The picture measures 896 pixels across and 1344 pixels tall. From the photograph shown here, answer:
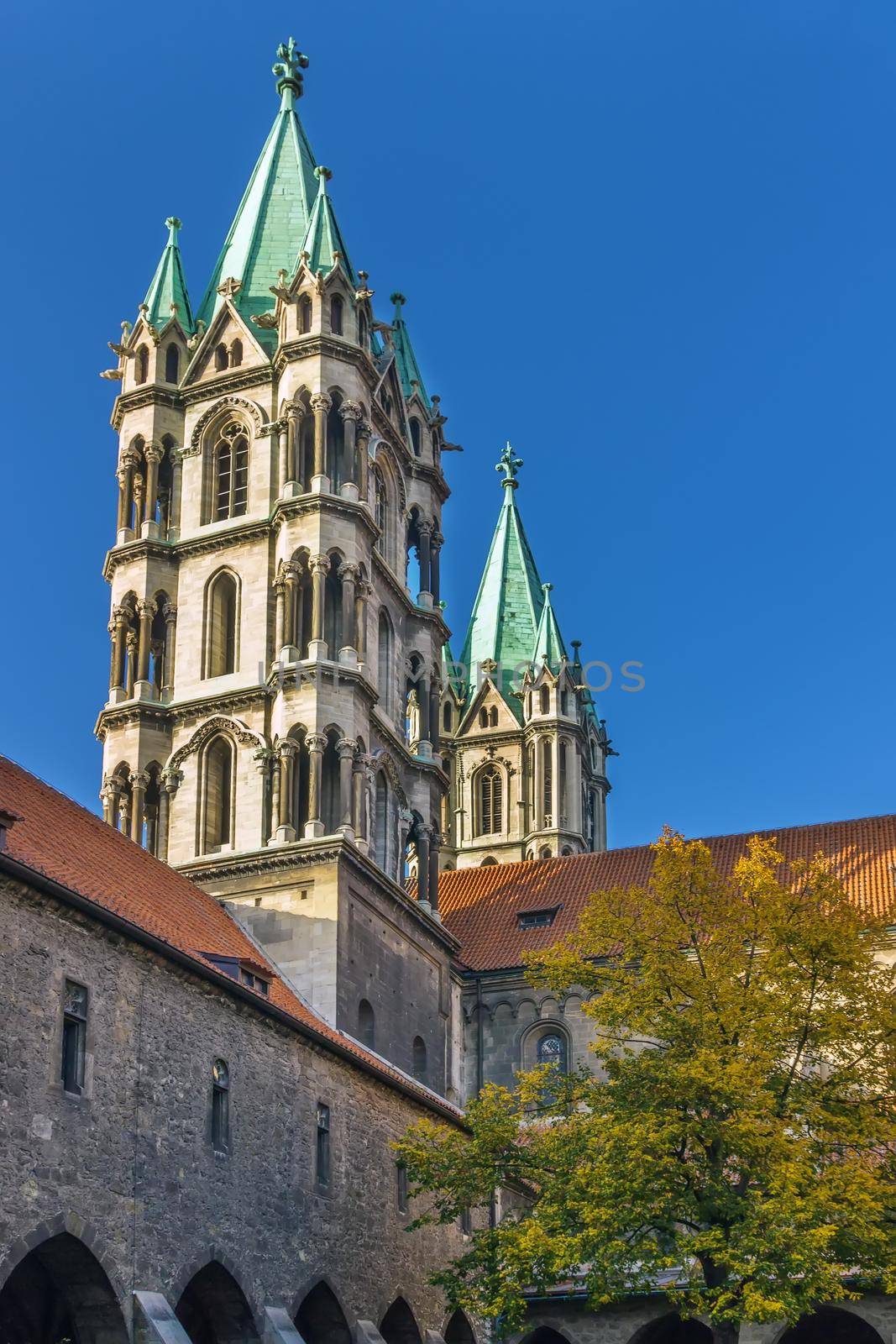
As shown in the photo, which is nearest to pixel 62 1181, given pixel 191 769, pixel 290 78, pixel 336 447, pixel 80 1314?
pixel 80 1314

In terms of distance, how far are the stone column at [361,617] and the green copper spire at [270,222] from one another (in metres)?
7.80

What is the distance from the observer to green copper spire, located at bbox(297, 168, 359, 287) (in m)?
47.4

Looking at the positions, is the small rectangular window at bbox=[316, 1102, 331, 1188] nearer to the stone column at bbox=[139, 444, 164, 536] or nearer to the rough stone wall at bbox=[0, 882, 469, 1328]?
the rough stone wall at bbox=[0, 882, 469, 1328]

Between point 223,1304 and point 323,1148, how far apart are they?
406 centimetres

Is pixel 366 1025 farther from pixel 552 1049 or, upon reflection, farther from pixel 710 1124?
pixel 710 1124

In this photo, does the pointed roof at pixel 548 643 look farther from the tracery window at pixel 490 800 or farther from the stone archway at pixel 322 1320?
the stone archway at pixel 322 1320

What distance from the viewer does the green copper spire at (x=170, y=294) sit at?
49031mm

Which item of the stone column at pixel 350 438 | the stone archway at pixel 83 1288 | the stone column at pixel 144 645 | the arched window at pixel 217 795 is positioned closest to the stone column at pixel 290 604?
the arched window at pixel 217 795

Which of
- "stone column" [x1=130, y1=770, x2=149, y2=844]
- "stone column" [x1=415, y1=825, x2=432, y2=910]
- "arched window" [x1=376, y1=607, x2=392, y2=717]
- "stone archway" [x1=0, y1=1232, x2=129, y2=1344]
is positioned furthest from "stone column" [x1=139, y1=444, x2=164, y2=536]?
"stone archway" [x1=0, y1=1232, x2=129, y2=1344]

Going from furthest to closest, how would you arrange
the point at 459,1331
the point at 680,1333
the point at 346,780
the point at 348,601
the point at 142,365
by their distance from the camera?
the point at 142,365
the point at 348,601
the point at 346,780
the point at 680,1333
the point at 459,1331

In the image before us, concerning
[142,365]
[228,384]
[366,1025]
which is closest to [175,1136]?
[366,1025]

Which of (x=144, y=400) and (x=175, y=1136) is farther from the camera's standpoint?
(x=144, y=400)

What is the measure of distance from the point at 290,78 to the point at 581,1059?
2879cm

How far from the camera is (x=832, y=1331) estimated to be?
38531 millimetres
